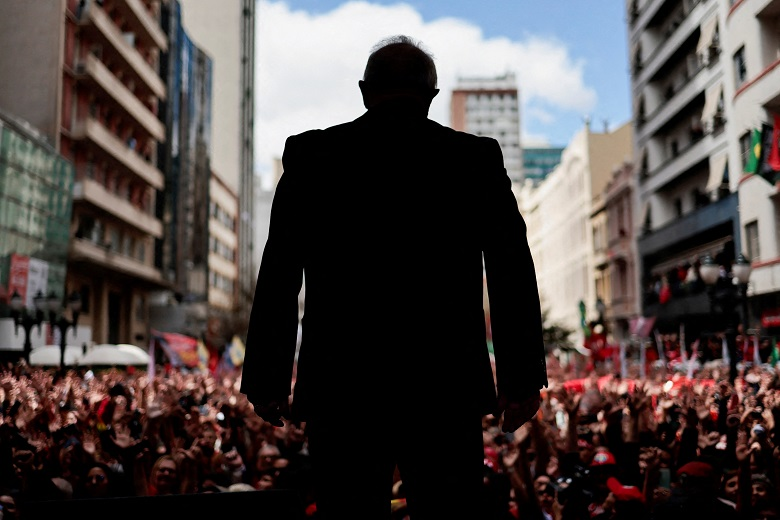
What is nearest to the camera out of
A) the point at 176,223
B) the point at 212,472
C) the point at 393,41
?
the point at 393,41

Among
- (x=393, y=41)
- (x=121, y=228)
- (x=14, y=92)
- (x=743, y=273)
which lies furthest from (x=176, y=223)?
(x=393, y=41)

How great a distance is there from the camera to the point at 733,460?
756cm

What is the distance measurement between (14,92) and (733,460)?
2583cm

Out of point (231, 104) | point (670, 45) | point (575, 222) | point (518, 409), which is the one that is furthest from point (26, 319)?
point (231, 104)

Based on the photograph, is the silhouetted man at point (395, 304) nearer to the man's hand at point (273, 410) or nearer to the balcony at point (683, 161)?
the man's hand at point (273, 410)

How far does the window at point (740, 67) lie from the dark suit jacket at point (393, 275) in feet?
102

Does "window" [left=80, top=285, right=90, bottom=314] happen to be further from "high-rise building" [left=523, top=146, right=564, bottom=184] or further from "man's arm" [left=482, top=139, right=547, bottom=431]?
"high-rise building" [left=523, top=146, right=564, bottom=184]

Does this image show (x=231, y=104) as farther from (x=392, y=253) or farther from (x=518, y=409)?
(x=518, y=409)

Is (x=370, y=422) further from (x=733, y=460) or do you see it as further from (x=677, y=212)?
(x=677, y=212)

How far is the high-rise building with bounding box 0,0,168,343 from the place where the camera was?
33.9 m

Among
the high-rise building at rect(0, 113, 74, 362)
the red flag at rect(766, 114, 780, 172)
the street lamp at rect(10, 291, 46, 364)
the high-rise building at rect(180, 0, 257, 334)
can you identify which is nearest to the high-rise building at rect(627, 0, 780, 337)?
the red flag at rect(766, 114, 780, 172)

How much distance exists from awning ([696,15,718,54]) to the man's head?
Answer: 119ft

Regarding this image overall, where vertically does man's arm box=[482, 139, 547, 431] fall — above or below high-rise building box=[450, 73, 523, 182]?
below

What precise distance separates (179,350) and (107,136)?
1575 cm
